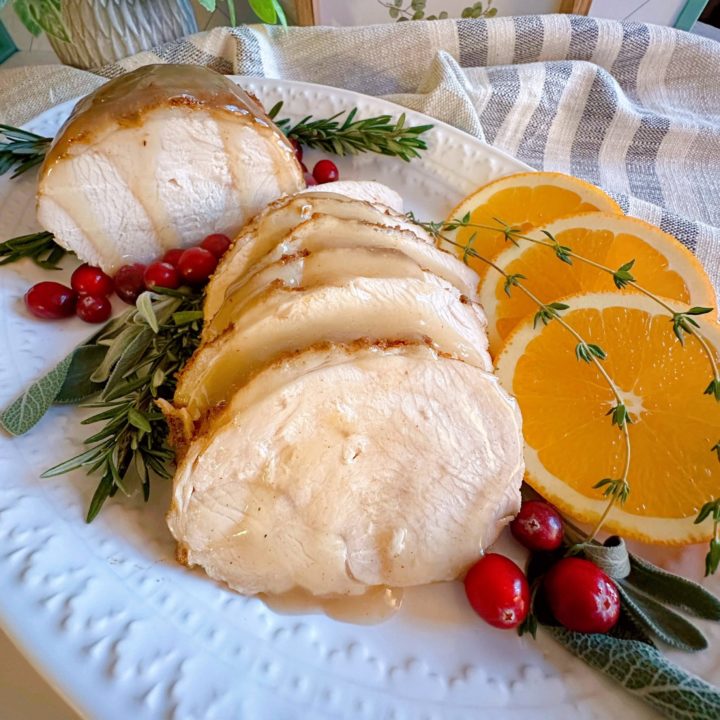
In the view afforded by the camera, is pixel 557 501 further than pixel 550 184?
No

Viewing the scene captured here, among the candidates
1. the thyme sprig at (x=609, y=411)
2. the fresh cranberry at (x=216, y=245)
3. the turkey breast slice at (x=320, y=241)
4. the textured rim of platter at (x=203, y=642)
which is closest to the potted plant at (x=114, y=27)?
the fresh cranberry at (x=216, y=245)

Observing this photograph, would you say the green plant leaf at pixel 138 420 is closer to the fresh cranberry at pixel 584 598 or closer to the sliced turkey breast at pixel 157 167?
the sliced turkey breast at pixel 157 167

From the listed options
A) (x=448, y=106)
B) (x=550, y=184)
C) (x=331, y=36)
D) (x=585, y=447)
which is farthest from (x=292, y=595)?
(x=331, y=36)

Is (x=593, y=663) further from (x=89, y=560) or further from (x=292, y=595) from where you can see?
(x=89, y=560)

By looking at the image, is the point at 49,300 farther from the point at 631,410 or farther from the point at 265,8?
the point at 631,410

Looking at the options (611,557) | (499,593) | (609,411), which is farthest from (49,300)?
(611,557)
